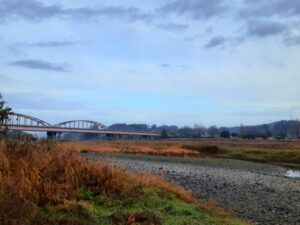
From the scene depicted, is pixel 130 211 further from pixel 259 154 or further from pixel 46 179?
pixel 259 154

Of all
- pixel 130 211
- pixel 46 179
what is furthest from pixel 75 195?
pixel 130 211

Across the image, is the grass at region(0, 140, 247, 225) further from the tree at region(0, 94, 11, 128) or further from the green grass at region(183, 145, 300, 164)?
the green grass at region(183, 145, 300, 164)

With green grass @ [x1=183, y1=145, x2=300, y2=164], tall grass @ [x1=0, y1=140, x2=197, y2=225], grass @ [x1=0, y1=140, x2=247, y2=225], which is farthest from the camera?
green grass @ [x1=183, y1=145, x2=300, y2=164]

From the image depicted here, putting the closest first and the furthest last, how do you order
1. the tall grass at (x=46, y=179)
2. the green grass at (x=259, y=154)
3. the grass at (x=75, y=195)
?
1. the grass at (x=75, y=195)
2. the tall grass at (x=46, y=179)
3. the green grass at (x=259, y=154)

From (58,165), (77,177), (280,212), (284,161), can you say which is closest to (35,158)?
(58,165)

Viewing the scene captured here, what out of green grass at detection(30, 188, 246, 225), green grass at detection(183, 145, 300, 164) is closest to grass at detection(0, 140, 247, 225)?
green grass at detection(30, 188, 246, 225)

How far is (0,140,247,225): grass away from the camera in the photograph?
9.14 metres

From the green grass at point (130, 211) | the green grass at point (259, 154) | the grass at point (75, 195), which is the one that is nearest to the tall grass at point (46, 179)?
the grass at point (75, 195)

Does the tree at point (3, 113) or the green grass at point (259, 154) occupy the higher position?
the tree at point (3, 113)

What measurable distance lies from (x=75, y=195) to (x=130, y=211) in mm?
1409

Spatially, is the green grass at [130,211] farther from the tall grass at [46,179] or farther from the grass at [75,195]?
the tall grass at [46,179]

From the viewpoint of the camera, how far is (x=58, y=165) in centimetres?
1277

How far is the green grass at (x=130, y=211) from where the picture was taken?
9266mm

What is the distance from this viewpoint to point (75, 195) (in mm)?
11000
